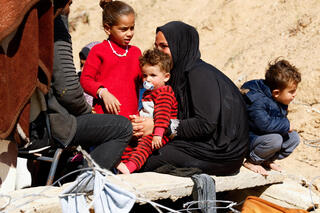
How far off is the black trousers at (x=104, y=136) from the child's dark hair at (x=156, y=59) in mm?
652

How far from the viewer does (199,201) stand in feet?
10.8

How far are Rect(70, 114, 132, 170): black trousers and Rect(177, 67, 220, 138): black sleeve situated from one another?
25.1 inches

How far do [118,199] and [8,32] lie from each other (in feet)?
3.73

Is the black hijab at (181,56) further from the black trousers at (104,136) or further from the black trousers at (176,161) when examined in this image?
the black trousers at (104,136)

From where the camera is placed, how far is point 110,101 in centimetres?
350

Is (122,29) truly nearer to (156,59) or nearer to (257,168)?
(156,59)

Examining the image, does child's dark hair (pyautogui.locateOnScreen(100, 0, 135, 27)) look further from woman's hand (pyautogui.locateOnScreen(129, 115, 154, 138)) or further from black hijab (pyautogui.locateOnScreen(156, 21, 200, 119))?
woman's hand (pyautogui.locateOnScreen(129, 115, 154, 138))

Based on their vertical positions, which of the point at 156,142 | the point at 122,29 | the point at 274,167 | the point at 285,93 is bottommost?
the point at 274,167

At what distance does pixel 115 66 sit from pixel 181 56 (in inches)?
23.9

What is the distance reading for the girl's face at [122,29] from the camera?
3686 millimetres

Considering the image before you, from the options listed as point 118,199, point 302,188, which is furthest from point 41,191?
point 302,188

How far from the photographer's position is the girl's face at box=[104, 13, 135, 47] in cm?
369

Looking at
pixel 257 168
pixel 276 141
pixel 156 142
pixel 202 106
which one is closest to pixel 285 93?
pixel 276 141

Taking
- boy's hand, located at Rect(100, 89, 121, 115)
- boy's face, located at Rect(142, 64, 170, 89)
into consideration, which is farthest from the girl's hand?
boy's face, located at Rect(142, 64, 170, 89)
